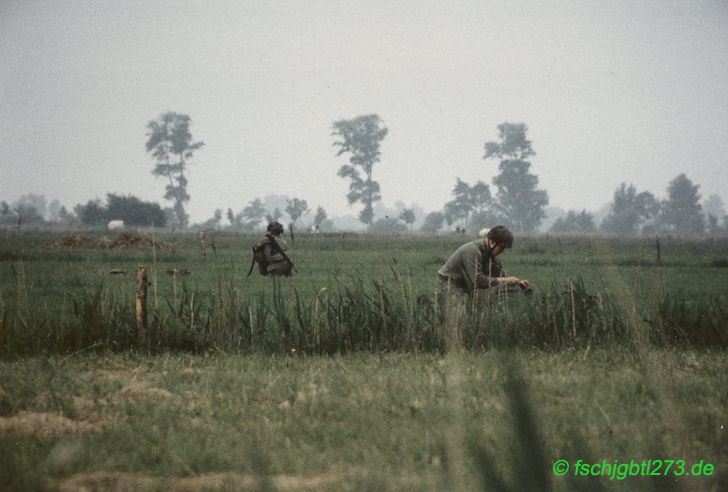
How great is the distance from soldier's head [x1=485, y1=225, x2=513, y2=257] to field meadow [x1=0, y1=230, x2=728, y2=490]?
0.85m

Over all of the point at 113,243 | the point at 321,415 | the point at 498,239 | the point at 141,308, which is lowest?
the point at 321,415

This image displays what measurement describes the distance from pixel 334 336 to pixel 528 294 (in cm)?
300

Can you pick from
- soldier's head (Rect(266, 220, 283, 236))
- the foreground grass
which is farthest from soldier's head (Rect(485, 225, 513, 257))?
soldier's head (Rect(266, 220, 283, 236))

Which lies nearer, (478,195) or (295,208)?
(295,208)

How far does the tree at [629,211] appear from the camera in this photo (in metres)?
109

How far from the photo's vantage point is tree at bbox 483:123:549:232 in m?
108

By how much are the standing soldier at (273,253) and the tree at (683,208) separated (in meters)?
112

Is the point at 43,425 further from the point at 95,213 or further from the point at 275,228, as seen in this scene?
the point at 95,213

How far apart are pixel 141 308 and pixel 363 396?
4.00 metres

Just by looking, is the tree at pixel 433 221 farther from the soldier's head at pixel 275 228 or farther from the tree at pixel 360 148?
the soldier's head at pixel 275 228

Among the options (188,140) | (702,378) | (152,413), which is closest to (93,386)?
(152,413)

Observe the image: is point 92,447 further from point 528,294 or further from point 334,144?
point 334,144

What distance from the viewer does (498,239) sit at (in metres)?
9.20

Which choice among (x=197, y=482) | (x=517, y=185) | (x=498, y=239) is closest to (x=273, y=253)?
(x=498, y=239)
